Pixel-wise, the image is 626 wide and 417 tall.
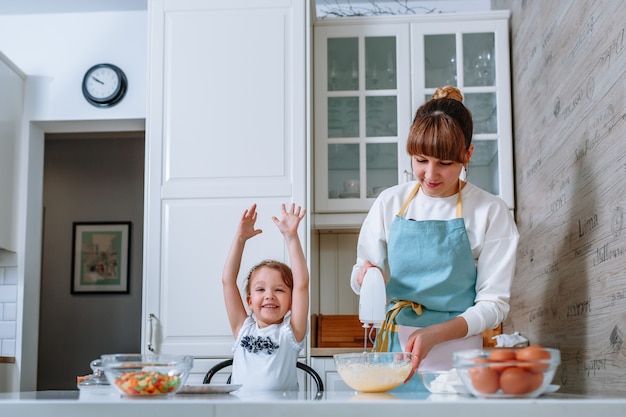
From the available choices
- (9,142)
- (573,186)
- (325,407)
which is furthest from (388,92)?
(325,407)

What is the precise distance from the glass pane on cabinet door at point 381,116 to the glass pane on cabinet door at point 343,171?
101 mm

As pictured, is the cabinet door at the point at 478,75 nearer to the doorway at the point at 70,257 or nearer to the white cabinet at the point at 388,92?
the white cabinet at the point at 388,92

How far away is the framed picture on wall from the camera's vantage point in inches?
249

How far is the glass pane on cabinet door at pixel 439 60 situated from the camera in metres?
3.59

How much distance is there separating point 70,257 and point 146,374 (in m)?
5.25

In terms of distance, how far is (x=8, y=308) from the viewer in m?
3.88

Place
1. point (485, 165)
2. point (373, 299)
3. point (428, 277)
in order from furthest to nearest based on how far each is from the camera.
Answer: point (485, 165) < point (428, 277) < point (373, 299)

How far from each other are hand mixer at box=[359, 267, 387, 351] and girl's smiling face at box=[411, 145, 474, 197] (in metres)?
0.31

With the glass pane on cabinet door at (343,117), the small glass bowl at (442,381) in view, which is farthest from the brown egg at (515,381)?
the glass pane on cabinet door at (343,117)

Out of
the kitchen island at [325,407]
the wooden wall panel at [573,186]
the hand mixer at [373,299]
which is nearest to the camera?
the kitchen island at [325,407]

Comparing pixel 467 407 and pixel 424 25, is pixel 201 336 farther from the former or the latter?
pixel 467 407

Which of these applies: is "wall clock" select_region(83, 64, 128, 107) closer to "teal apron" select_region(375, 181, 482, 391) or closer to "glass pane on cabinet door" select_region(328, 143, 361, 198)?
"glass pane on cabinet door" select_region(328, 143, 361, 198)

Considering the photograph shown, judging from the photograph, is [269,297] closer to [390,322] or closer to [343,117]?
[390,322]

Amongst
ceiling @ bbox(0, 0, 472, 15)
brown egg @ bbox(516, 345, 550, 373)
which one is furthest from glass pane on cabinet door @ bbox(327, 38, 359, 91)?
brown egg @ bbox(516, 345, 550, 373)
